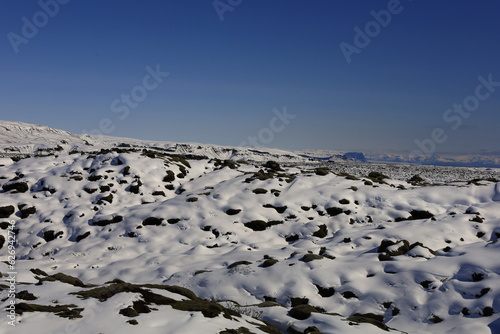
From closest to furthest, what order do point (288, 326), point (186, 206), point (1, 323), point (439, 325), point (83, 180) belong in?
point (1, 323) → point (288, 326) → point (439, 325) → point (186, 206) → point (83, 180)

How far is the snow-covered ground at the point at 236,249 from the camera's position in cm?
1375

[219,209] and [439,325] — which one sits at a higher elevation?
[219,209]

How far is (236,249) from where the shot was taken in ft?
93.0

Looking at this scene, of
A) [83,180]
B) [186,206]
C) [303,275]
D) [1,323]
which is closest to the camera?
[1,323]

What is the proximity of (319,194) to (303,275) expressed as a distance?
18723 mm

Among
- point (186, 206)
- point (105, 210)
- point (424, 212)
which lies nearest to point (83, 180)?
point (105, 210)

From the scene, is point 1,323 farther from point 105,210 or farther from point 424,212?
point 424,212

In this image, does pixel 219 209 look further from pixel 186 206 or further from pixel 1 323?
pixel 1 323

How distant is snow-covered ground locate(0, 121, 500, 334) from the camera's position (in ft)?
45.1

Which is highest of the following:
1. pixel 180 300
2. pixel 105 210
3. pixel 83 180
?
pixel 83 180

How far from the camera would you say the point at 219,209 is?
35281mm

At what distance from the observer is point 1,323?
1036cm

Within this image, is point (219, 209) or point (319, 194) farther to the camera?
point (319, 194)

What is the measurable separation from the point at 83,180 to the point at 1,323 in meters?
34.9
